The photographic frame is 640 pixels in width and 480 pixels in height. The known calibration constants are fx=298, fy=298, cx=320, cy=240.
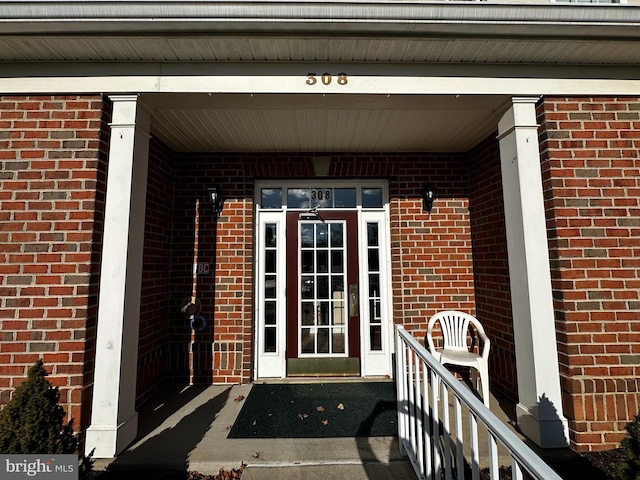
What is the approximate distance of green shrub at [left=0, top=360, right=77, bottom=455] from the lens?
1.52 metres

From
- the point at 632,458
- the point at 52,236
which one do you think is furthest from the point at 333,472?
the point at 52,236

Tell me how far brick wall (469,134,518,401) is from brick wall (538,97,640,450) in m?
0.75

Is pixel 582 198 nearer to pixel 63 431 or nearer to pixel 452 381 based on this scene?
pixel 452 381

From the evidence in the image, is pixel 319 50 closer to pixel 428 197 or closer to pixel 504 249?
pixel 428 197

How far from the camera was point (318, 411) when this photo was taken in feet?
9.64

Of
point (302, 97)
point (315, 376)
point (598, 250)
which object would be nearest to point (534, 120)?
point (598, 250)

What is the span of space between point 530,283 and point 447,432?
1.53 metres

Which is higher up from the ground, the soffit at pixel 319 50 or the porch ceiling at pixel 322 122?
the soffit at pixel 319 50

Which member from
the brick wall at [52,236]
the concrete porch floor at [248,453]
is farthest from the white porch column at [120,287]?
the concrete porch floor at [248,453]

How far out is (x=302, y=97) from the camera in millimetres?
2596

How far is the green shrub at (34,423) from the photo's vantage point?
1.52 m

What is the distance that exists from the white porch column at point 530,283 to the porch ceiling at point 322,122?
374 mm

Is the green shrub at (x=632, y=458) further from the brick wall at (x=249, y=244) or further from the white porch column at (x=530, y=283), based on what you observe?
the brick wall at (x=249, y=244)

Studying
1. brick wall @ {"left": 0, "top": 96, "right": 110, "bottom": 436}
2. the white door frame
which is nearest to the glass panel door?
the white door frame
